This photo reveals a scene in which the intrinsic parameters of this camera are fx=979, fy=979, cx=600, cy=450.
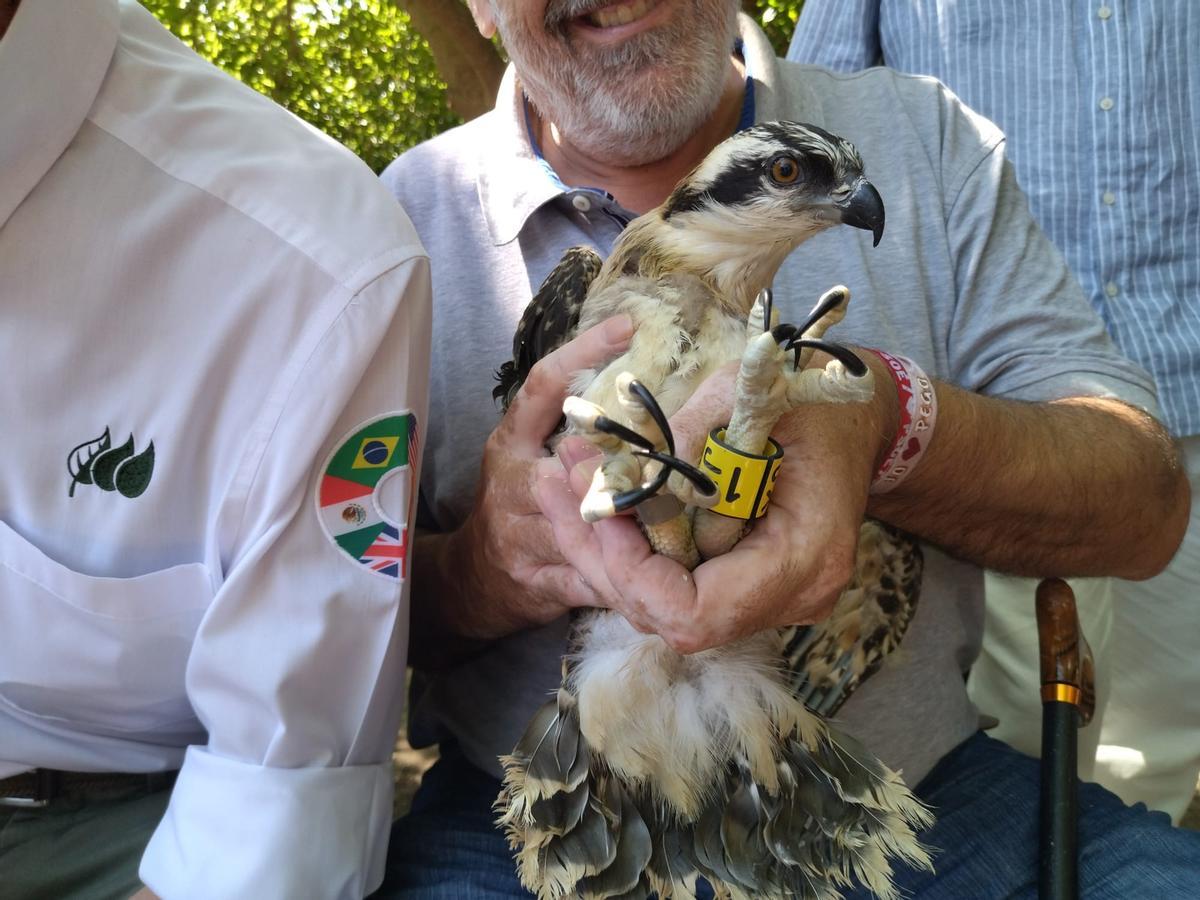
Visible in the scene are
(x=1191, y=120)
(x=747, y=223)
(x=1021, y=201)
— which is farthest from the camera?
(x=1191, y=120)

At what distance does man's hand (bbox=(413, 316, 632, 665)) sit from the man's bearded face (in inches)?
30.6

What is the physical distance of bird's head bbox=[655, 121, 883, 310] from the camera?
6.33 feet

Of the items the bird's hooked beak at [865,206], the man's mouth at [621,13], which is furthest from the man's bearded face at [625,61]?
the bird's hooked beak at [865,206]

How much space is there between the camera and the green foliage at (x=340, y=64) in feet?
23.8

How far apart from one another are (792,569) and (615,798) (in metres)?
0.68

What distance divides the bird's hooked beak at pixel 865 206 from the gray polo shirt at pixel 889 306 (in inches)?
12.8

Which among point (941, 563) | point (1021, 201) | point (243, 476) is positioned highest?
point (243, 476)

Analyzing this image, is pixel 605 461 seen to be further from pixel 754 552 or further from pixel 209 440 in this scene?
pixel 209 440

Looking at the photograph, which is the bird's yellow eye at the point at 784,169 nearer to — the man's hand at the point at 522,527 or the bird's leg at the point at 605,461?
the man's hand at the point at 522,527

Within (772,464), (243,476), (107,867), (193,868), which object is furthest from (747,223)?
(107,867)

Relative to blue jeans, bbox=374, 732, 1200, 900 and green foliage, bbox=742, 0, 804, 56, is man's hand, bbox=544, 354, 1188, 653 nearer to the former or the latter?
blue jeans, bbox=374, 732, 1200, 900

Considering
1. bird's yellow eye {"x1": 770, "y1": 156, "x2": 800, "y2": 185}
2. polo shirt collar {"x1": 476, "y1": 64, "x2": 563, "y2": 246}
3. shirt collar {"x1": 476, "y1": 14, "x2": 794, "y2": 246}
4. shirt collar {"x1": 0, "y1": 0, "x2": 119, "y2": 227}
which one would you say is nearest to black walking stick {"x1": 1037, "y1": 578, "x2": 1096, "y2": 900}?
bird's yellow eye {"x1": 770, "y1": 156, "x2": 800, "y2": 185}

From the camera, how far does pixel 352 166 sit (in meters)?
1.79

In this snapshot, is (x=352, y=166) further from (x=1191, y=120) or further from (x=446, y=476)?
(x=1191, y=120)
